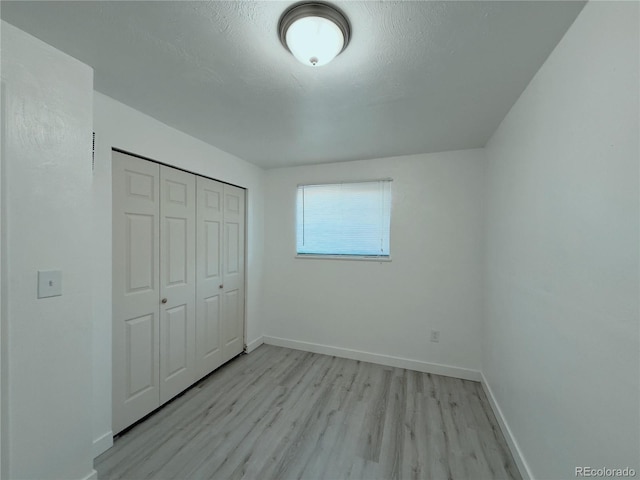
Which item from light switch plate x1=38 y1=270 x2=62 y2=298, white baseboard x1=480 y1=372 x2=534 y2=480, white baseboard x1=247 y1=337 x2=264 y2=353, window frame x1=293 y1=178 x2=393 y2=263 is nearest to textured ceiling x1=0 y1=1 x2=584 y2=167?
window frame x1=293 y1=178 x2=393 y2=263

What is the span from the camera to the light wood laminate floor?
154cm

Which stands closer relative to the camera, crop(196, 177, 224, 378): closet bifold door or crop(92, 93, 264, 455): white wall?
crop(92, 93, 264, 455): white wall

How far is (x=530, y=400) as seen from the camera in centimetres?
142

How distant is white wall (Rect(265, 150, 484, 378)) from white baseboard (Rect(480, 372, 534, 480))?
450mm

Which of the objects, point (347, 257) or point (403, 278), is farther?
point (347, 257)

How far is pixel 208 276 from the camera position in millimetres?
2553

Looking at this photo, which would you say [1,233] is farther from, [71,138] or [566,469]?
[566,469]

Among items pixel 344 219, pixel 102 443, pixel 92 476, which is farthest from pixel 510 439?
pixel 102 443

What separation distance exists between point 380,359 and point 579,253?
7.52 ft

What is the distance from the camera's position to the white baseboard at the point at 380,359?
2592 millimetres

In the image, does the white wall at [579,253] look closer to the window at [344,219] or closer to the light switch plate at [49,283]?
the window at [344,219]

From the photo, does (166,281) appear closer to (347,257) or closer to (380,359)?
(347,257)

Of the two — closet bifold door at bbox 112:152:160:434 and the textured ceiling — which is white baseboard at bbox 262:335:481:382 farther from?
the textured ceiling

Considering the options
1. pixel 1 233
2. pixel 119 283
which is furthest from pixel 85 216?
pixel 119 283
